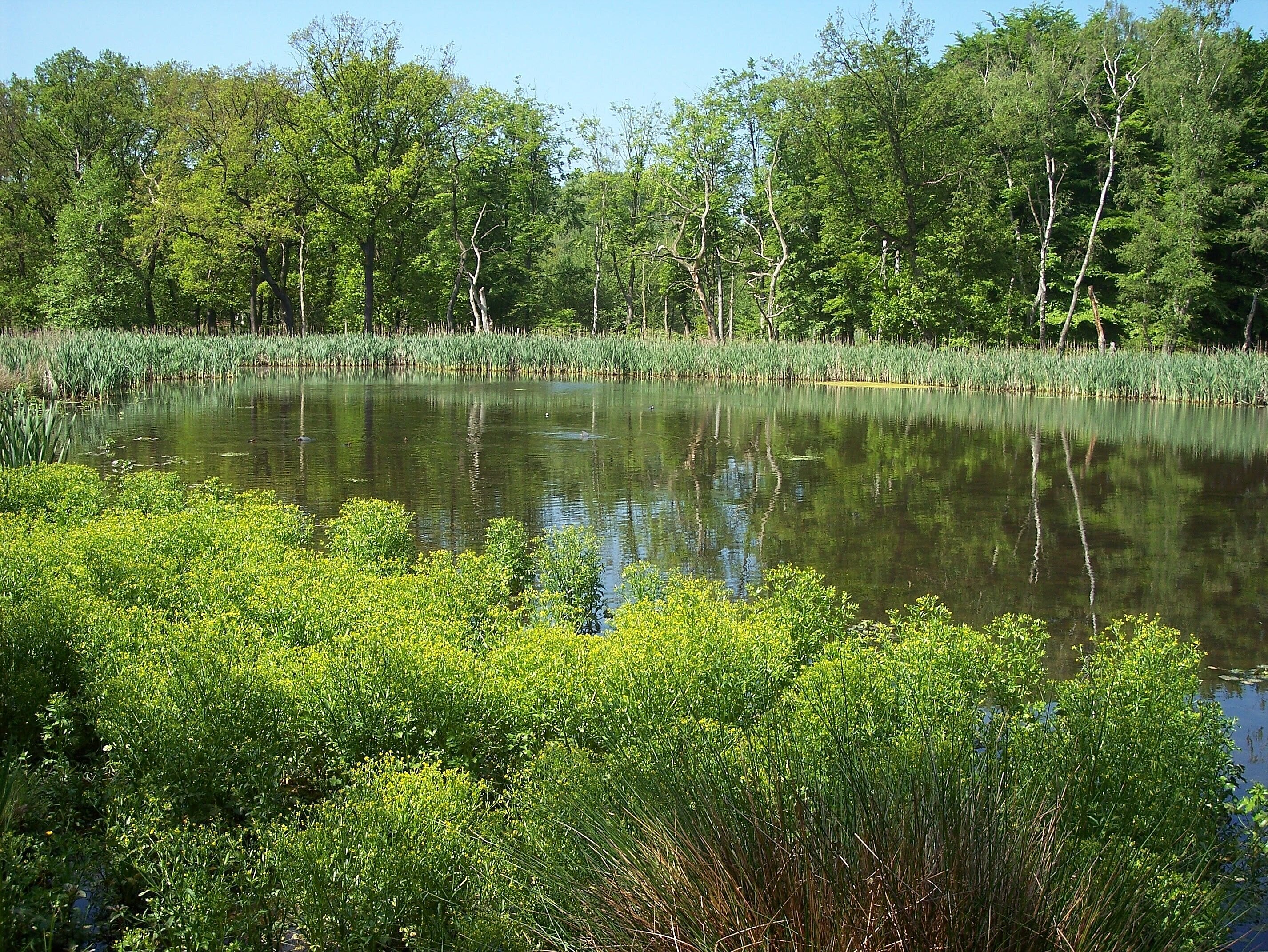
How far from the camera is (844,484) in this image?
45.1 ft

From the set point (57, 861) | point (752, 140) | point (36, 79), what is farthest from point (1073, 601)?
point (36, 79)

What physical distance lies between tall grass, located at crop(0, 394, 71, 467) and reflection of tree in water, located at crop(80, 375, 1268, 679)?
6.26 feet

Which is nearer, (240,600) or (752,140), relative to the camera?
(240,600)

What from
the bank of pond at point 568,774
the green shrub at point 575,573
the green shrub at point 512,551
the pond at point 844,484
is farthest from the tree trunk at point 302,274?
the bank of pond at point 568,774

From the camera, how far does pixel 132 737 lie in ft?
12.6

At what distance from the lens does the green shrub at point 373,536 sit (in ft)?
24.0

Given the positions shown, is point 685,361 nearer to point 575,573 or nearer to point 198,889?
point 575,573

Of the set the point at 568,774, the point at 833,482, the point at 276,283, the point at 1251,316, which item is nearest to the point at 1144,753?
the point at 568,774

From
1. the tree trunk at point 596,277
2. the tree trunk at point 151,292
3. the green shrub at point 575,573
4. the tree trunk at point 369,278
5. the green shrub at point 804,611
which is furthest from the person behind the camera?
the tree trunk at point 596,277

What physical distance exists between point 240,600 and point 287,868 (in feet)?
8.78

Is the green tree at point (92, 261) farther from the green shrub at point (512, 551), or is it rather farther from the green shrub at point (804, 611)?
the green shrub at point (804, 611)

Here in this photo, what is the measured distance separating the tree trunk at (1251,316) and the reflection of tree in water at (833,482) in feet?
49.5

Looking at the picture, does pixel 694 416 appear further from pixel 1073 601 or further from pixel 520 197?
pixel 520 197

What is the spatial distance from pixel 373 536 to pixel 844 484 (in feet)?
25.4
